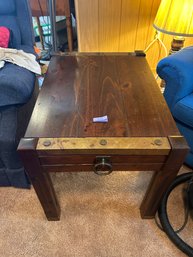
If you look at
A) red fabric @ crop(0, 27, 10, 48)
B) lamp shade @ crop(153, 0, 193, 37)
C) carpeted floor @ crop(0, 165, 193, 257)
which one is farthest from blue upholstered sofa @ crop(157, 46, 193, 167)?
red fabric @ crop(0, 27, 10, 48)

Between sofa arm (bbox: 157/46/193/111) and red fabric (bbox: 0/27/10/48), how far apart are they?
92 cm

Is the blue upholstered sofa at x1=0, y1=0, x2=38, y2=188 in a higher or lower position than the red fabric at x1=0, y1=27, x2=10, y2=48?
lower

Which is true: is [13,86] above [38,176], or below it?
above

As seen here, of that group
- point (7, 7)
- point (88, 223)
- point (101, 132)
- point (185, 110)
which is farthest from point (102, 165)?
point (7, 7)

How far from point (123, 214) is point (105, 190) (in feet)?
0.54

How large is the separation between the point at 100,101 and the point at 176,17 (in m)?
0.87

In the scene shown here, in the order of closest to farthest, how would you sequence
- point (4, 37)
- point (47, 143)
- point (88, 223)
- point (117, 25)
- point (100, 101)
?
1. point (47, 143)
2. point (100, 101)
3. point (88, 223)
4. point (4, 37)
5. point (117, 25)

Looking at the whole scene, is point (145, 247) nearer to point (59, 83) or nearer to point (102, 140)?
point (102, 140)

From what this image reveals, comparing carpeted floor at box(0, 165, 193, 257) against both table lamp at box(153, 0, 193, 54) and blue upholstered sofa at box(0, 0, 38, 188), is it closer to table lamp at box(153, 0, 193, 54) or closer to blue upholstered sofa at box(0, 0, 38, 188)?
blue upholstered sofa at box(0, 0, 38, 188)

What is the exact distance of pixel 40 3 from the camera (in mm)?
1868

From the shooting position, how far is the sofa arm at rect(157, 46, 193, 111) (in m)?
1.02

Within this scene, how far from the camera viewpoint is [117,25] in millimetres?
1668

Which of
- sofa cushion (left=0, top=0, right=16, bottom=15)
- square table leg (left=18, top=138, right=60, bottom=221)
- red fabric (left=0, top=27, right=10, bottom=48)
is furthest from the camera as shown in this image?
sofa cushion (left=0, top=0, right=16, bottom=15)

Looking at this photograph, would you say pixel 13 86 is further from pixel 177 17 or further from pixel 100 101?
pixel 177 17
